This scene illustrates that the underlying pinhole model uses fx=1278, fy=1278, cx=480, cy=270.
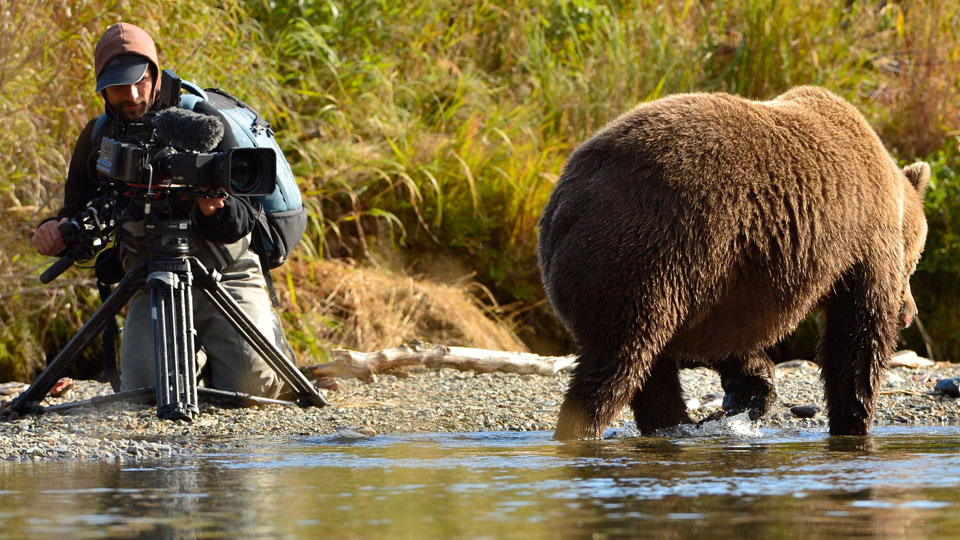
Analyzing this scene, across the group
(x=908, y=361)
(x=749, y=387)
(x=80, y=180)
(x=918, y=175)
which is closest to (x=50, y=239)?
(x=80, y=180)

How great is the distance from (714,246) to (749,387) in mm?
1386

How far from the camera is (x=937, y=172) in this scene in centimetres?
942

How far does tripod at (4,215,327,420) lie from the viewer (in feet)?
16.5

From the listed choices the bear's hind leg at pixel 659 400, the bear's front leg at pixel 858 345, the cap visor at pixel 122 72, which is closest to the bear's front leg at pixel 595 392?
the bear's hind leg at pixel 659 400

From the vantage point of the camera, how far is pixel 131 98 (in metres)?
5.62

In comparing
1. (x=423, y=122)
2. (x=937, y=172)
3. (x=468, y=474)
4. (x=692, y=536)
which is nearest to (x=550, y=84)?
(x=423, y=122)

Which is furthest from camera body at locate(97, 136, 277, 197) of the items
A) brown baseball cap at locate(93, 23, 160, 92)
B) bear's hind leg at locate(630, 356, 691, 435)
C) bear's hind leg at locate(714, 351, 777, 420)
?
bear's hind leg at locate(714, 351, 777, 420)

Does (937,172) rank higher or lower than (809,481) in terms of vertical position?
higher

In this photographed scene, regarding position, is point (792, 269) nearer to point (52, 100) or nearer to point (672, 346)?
point (672, 346)

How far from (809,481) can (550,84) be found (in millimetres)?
7132

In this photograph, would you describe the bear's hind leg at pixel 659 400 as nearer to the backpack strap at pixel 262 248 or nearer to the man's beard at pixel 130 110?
the backpack strap at pixel 262 248

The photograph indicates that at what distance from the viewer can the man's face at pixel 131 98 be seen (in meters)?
5.61

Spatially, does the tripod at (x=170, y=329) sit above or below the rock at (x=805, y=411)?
above

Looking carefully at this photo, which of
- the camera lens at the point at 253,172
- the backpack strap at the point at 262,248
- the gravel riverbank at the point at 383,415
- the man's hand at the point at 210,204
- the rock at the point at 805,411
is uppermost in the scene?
the camera lens at the point at 253,172
